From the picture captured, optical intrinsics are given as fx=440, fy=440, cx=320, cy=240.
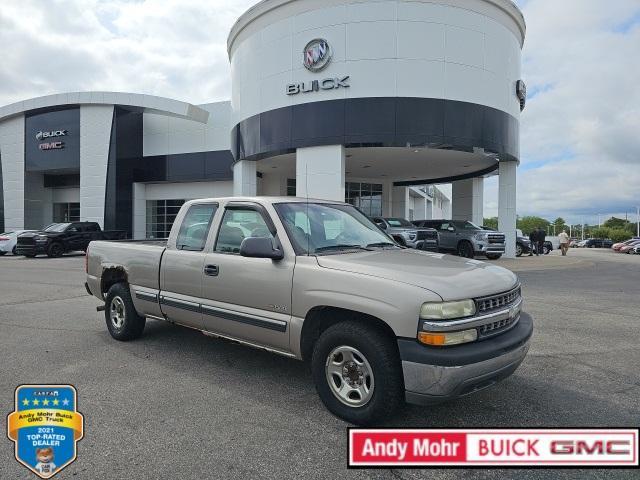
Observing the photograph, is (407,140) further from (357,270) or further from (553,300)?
(357,270)

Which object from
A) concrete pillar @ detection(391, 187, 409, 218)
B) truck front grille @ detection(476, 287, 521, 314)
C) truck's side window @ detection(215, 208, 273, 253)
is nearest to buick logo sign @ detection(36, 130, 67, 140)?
concrete pillar @ detection(391, 187, 409, 218)

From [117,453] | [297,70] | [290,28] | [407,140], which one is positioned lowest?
[117,453]

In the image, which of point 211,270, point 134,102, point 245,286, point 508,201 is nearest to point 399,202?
point 508,201

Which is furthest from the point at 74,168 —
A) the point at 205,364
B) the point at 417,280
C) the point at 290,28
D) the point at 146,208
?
the point at 417,280

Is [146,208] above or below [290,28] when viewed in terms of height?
below

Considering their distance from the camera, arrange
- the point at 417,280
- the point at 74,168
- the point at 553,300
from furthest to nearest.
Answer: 1. the point at 74,168
2. the point at 553,300
3. the point at 417,280

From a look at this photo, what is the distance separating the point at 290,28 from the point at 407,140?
7.21 meters

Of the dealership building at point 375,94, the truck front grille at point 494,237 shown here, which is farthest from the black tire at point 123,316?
the truck front grille at point 494,237

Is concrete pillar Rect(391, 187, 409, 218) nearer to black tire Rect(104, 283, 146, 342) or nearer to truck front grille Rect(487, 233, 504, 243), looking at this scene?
truck front grille Rect(487, 233, 504, 243)

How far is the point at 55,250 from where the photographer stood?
21.1m

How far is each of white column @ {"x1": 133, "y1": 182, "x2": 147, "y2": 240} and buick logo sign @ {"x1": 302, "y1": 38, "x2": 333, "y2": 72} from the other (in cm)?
1877

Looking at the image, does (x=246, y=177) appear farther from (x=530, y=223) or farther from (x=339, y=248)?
(x=530, y=223)

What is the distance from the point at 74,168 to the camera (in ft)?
107

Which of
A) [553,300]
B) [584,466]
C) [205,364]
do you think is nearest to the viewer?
[584,466]
